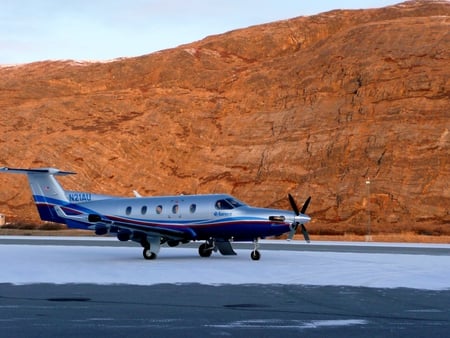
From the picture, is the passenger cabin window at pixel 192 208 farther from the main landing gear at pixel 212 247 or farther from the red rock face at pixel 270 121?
the red rock face at pixel 270 121

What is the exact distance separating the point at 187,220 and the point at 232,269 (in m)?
7.58

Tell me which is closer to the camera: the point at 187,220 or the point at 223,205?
the point at 223,205

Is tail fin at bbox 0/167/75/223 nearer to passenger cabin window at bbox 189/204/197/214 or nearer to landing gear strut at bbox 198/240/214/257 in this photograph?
passenger cabin window at bbox 189/204/197/214

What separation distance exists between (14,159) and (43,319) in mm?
77666

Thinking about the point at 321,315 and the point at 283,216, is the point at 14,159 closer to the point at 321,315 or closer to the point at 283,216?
the point at 283,216

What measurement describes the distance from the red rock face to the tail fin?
3603cm

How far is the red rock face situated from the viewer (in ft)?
252

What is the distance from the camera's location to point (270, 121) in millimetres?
89500

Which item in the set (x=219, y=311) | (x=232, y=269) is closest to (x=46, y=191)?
(x=232, y=269)

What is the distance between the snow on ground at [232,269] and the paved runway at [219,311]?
2006 millimetres

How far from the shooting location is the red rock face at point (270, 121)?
7694 centimetres

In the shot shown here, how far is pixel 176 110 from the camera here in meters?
95.6

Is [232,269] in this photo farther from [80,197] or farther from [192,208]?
[80,197]

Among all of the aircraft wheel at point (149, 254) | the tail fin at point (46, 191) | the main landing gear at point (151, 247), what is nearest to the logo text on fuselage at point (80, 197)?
the tail fin at point (46, 191)
